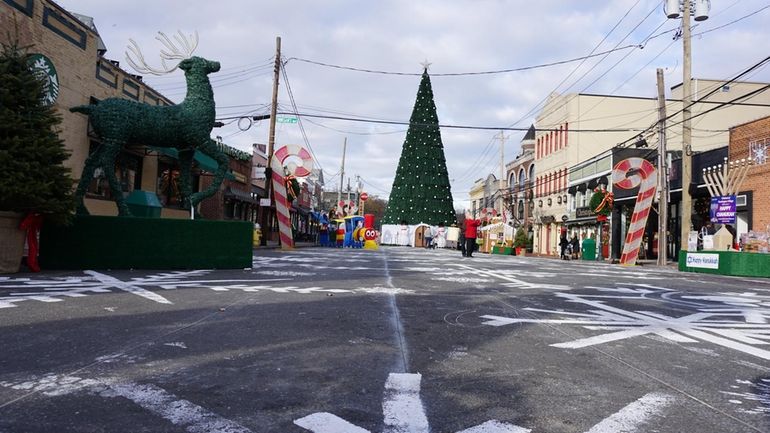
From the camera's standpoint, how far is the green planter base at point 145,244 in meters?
11.2

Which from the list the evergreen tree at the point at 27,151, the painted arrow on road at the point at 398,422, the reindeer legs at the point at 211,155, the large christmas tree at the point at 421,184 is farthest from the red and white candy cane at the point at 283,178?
the large christmas tree at the point at 421,184

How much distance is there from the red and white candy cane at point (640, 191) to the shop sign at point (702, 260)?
104 inches

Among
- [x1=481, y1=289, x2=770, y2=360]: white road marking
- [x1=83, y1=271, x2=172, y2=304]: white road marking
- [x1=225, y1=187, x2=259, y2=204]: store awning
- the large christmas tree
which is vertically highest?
the large christmas tree

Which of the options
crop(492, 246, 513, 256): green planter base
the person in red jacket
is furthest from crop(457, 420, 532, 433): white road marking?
crop(492, 246, 513, 256): green planter base

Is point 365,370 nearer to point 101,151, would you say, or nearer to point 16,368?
point 16,368

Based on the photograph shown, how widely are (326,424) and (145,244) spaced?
33.0 feet

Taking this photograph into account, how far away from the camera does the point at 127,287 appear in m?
8.40

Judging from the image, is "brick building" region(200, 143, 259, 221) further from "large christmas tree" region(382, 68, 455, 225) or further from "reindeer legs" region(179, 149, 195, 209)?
"large christmas tree" region(382, 68, 455, 225)

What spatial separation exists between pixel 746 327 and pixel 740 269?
1306 cm

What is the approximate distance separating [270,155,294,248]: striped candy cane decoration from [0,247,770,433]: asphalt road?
44.4ft

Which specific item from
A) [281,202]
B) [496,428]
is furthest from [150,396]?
[281,202]

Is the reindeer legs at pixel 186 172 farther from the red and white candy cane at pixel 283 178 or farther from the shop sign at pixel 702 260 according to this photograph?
the shop sign at pixel 702 260

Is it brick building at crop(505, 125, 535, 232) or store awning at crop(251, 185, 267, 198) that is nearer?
store awning at crop(251, 185, 267, 198)

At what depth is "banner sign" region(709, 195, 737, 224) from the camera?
22.3m
